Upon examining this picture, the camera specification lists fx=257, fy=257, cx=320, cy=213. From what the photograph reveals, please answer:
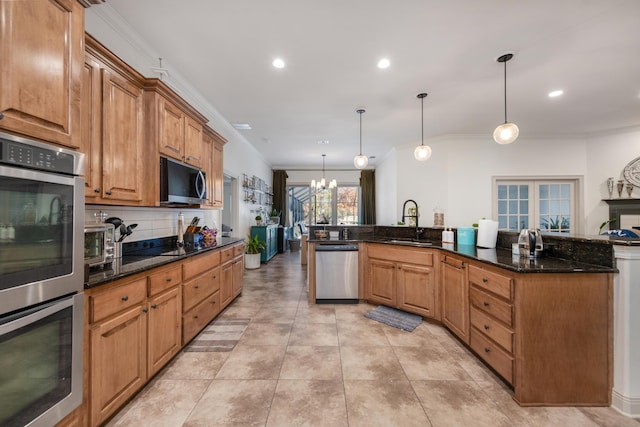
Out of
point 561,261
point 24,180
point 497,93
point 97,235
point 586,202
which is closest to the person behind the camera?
point 24,180

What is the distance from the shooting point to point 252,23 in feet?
7.02

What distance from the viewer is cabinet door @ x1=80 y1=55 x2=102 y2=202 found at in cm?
165

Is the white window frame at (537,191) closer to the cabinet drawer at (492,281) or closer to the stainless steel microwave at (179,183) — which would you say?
the cabinet drawer at (492,281)

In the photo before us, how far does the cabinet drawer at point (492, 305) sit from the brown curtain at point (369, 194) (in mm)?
6127

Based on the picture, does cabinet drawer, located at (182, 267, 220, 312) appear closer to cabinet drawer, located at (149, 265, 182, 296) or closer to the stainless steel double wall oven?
cabinet drawer, located at (149, 265, 182, 296)

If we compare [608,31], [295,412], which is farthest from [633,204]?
[295,412]

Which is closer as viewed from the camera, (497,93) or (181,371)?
(181,371)

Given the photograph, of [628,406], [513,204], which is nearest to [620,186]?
[513,204]

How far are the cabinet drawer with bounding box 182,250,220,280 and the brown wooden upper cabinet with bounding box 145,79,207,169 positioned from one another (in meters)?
1.00

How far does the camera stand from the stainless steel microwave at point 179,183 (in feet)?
7.45

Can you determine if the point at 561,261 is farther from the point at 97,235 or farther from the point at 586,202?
the point at 586,202

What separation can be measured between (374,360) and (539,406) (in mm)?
1098

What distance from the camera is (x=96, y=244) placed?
1.60 metres

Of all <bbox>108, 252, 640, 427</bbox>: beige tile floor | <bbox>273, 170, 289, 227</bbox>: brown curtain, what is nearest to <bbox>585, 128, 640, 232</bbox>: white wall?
<bbox>108, 252, 640, 427</bbox>: beige tile floor
